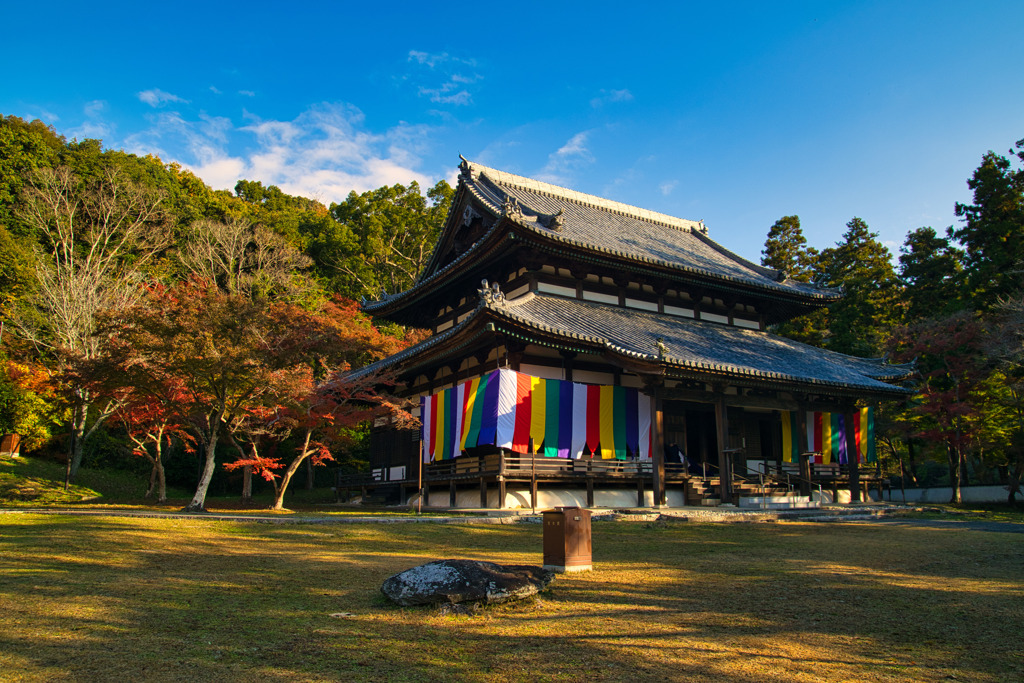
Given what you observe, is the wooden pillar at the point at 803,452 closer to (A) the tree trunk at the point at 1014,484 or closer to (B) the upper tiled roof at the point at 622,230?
(B) the upper tiled roof at the point at 622,230

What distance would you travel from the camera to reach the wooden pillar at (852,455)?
24.3 m

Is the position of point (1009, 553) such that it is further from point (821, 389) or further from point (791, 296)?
point (791, 296)

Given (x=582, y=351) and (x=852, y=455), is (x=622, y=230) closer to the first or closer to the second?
(x=582, y=351)

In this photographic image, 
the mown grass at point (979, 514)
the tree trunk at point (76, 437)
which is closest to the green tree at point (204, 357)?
the tree trunk at point (76, 437)

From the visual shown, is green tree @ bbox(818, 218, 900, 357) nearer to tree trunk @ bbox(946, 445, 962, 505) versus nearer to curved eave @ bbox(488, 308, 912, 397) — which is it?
tree trunk @ bbox(946, 445, 962, 505)

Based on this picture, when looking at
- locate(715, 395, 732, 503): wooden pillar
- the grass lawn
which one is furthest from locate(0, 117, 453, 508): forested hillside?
locate(715, 395, 732, 503): wooden pillar

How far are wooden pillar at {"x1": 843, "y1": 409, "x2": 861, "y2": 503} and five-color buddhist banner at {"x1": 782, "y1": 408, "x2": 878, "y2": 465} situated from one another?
0.16 metres

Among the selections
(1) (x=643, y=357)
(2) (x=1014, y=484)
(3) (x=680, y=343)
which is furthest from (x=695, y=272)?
(2) (x=1014, y=484)

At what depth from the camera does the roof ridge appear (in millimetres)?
28812

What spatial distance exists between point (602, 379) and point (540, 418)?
310cm

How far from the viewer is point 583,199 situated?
102ft

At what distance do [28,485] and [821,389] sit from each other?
3054 centimetres

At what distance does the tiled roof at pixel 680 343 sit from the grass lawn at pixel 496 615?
7.72m

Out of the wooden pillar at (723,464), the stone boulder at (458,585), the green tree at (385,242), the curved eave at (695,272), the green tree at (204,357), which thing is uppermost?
the green tree at (385,242)
